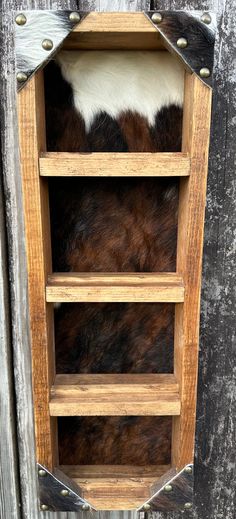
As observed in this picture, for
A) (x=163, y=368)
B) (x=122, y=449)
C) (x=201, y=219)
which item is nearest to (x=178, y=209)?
(x=201, y=219)

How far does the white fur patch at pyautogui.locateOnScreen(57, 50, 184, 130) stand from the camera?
468mm

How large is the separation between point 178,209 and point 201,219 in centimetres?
7

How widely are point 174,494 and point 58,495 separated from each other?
0.38 feet

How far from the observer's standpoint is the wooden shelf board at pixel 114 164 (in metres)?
0.42

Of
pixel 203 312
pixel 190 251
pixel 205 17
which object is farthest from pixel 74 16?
pixel 203 312

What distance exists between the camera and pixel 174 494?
485 mm

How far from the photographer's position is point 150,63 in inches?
18.5

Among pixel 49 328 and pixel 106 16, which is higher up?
pixel 106 16

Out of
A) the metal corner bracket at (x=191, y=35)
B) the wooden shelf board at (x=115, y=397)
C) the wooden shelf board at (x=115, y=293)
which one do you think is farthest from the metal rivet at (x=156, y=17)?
the wooden shelf board at (x=115, y=397)

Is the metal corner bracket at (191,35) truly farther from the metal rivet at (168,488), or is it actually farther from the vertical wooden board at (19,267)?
the metal rivet at (168,488)

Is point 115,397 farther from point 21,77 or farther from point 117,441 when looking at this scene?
point 21,77

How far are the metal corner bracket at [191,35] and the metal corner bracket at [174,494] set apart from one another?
37cm

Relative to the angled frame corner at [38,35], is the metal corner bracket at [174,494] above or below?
below

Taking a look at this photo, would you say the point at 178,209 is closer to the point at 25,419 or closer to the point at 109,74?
the point at 109,74
